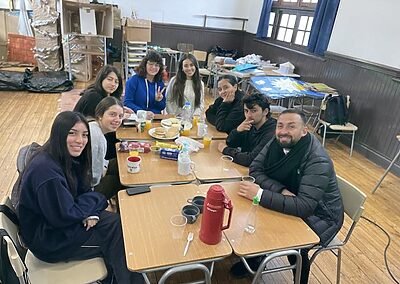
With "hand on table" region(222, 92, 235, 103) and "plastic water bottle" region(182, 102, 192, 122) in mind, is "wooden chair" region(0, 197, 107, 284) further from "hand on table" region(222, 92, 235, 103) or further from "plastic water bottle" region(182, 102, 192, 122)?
"hand on table" region(222, 92, 235, 103)

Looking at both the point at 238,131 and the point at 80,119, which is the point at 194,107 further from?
the point at 80,119

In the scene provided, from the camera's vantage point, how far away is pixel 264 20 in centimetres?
670

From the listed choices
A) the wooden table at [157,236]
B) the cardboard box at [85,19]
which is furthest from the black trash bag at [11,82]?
the wooden table at [157,236]

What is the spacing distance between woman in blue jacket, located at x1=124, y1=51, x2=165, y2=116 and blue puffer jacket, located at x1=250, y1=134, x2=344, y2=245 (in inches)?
69.7

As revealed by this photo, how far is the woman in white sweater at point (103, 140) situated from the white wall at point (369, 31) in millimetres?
3452

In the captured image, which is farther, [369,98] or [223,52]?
[223,52]

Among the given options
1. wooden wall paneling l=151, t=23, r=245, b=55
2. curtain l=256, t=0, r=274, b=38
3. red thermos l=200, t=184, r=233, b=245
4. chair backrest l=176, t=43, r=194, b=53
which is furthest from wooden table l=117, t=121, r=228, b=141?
wooden wall paneling l=151, t=23, r=245, b=55

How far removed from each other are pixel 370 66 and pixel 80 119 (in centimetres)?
394

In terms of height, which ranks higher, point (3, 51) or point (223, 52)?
point (223, 52)

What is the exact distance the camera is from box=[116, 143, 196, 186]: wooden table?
1.78 meters

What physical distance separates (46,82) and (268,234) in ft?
18.4

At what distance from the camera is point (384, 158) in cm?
394

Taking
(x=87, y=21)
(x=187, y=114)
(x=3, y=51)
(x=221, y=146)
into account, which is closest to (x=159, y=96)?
(x=187, y=114)

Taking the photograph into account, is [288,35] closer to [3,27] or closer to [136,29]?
[136,29]
